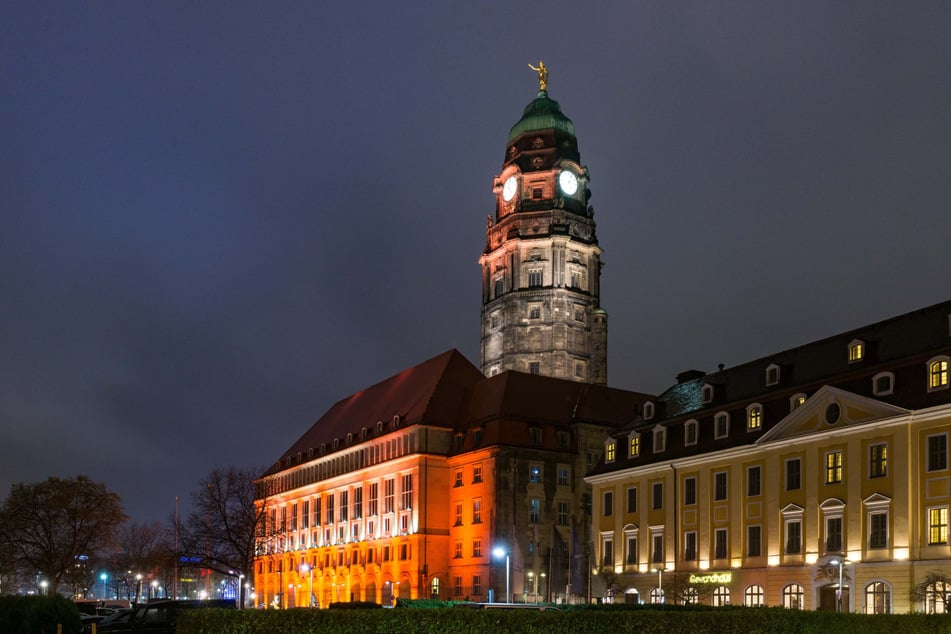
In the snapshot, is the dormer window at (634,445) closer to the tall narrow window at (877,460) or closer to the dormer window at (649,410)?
the dormer window at (649,410)

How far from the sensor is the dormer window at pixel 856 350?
5494 cm

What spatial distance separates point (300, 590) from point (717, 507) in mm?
61625

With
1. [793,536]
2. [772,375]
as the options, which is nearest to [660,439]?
[772,375]

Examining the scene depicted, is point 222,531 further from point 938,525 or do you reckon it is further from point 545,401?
point 938,525

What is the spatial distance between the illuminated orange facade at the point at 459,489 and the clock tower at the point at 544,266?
1966cm

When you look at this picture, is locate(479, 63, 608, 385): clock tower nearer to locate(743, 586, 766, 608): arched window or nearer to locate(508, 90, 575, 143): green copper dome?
locate(508, 90, 575, 143): green copper dome

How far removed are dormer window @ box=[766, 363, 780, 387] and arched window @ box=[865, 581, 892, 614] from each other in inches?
543

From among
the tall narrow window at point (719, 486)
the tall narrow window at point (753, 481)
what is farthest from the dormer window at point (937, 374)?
the tall narrow window at point (719, 486)

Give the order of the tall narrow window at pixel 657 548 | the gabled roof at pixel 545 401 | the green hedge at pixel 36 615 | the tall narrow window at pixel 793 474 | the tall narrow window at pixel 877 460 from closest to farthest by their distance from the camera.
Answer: the green hedge at pixel 36 615, the tall narrow window at pixel 877 460, the tall narrow window at pixel 793 474, the tall narrow window at pixel 657 548, the gabled roof at pixel 545 401

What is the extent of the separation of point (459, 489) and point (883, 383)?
4630cm

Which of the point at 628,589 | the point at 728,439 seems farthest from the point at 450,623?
the point at 628,589

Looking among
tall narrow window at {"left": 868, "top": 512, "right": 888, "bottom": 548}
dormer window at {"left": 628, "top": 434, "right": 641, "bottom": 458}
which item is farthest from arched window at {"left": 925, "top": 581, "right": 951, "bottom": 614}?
dormer window at {"left": 628, "top": 434, "right": 641, "bottom": 458}

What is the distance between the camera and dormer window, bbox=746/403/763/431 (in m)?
60.0

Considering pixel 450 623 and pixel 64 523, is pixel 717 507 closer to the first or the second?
pixel 450 623
